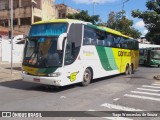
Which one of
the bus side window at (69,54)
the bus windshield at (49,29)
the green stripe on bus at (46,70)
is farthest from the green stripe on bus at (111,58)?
the green stripe on bus at (46,70)

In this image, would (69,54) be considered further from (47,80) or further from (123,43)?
(123,43)

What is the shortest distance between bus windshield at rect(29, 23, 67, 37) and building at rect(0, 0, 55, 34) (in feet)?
116

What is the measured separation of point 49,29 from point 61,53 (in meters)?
1.44

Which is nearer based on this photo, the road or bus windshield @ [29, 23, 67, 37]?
the road

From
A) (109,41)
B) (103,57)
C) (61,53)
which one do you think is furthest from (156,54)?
(61,53)

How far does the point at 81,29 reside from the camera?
13.3 meters

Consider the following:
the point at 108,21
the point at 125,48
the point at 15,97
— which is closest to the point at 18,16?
the point at 108,21

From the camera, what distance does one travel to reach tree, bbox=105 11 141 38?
45812mm

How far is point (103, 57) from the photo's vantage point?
635 inches

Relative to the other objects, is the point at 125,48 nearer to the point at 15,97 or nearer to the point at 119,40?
the point at 119,40

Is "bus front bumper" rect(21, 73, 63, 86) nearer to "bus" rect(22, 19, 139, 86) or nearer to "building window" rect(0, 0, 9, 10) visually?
"bus" rect(22, 19, 139, 86)

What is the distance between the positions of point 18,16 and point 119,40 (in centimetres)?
3405

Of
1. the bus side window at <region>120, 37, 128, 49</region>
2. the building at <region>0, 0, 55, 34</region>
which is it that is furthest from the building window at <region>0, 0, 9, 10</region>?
the bus side window at <region>120, 37, 128, 49</region>

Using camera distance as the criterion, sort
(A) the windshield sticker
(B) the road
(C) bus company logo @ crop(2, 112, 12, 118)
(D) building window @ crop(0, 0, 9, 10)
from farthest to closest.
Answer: (D) building window @ crop(0, 0, 9, 10) < (A) the windshield sticker < (B) the road < (C) bus company logo @ crop(2, 112, 12, 118)
